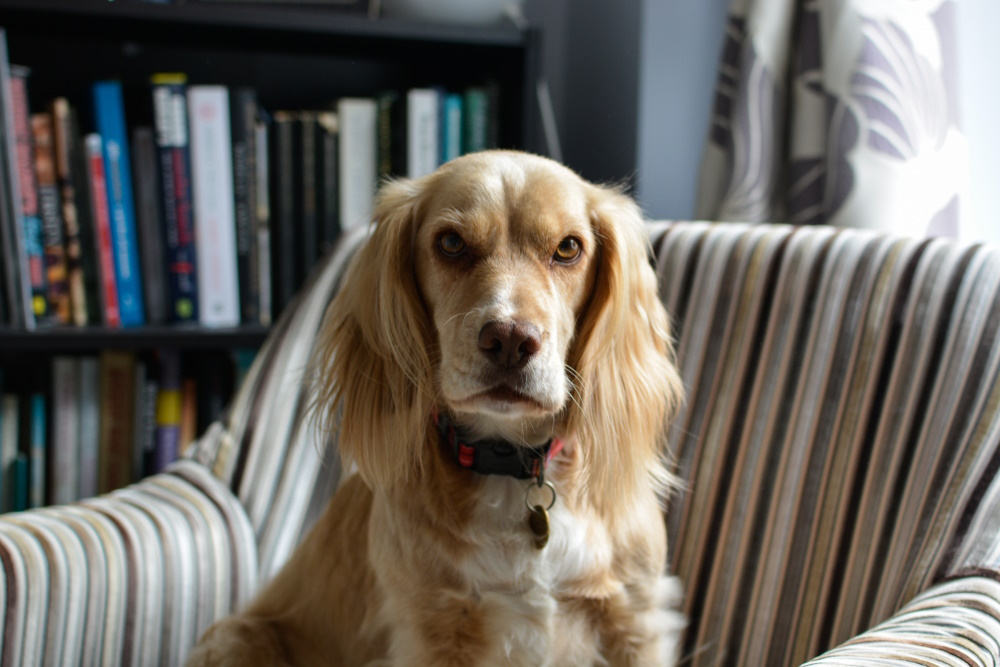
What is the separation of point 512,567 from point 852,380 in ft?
1.93

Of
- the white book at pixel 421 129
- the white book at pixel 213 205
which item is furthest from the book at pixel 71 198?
the white book at pixel 421 129

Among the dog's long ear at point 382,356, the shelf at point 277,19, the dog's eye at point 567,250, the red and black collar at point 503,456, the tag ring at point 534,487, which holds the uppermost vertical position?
the shelf at point 277,19

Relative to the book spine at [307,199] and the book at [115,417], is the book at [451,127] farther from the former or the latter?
the book at [115,417]

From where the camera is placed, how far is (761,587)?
1.27m

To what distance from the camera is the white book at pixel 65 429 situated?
199 centimetres

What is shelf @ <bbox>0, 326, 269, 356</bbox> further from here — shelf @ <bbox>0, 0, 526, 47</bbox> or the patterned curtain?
the patterned curtain

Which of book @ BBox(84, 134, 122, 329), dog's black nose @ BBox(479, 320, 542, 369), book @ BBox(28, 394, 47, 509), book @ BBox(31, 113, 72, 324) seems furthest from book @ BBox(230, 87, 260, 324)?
dog's black nose @ BBox(479, 320, 542, 369)

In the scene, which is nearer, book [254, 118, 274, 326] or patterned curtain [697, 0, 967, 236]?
patterned curtain [697, 0, 967, 236]

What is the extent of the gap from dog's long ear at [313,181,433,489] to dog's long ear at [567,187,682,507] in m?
0.21

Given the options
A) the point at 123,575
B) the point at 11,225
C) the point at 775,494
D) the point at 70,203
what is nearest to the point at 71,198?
the point at 70,203

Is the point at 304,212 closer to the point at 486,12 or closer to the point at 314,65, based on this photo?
the point at 314,65

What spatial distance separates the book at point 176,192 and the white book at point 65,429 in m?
0.31

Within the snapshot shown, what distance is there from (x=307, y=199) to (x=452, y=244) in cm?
108

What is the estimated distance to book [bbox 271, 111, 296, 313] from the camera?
197cm
